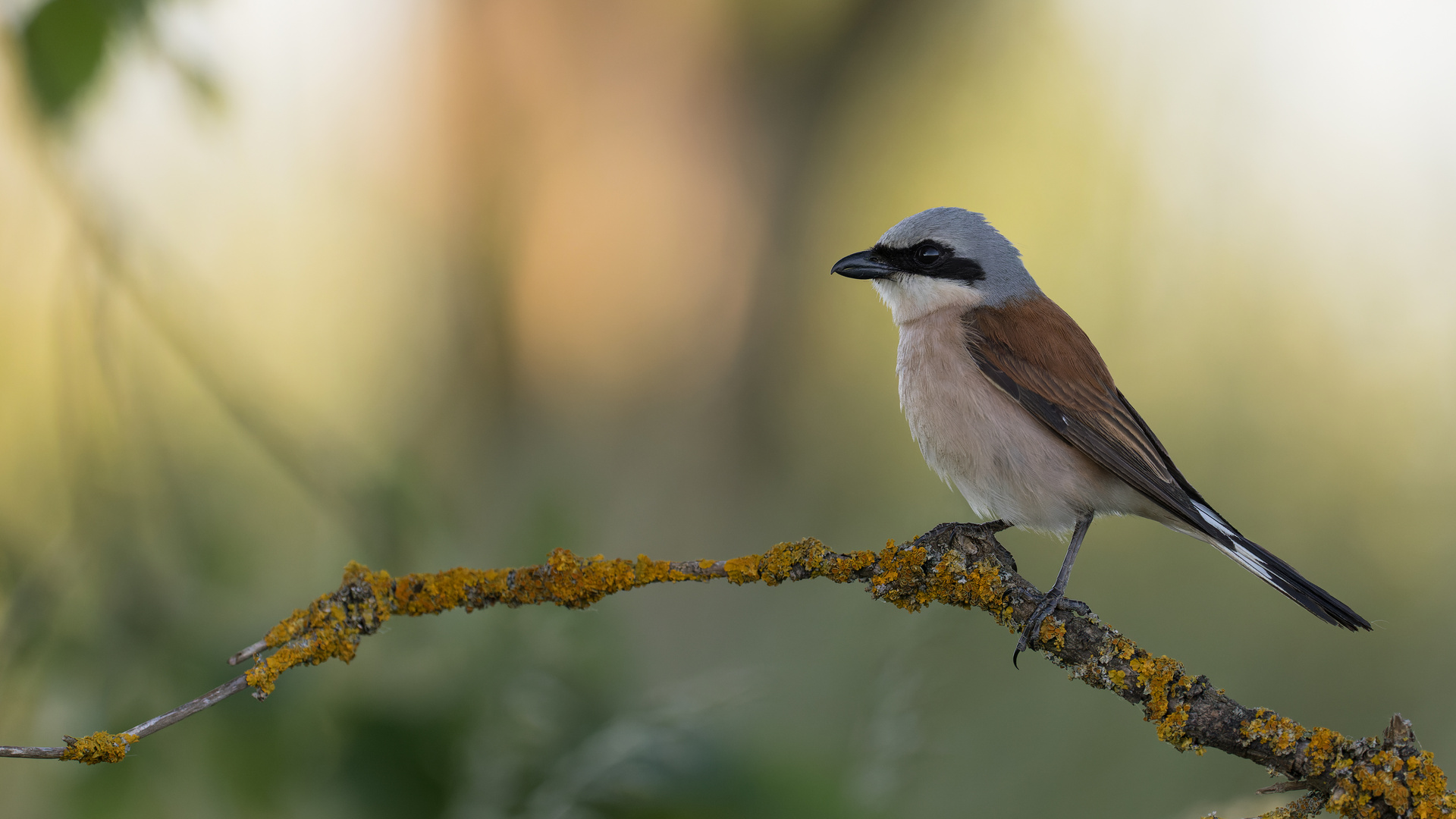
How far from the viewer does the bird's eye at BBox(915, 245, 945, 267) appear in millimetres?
2035

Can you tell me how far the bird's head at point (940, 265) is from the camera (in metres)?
2.02

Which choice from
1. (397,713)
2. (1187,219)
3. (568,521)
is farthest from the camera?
(1187,219)

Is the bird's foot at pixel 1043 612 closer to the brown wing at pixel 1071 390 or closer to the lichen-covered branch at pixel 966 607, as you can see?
the lichen-covered branch at pixel 966 607

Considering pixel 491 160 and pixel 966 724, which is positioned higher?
pixel 491 160

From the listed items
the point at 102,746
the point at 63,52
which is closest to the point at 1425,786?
the point at 102,746

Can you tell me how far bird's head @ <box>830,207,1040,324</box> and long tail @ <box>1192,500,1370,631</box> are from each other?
0.64m

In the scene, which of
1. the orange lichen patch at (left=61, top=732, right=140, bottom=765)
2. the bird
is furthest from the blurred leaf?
the bird

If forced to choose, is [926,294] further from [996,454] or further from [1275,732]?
[1275,732]

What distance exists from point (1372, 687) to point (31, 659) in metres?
3.28

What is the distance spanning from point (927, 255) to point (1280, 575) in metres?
0.93

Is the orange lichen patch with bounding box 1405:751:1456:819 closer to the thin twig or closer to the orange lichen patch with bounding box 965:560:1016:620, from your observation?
the orange lichen patch with bounding box 965:560:1016:620

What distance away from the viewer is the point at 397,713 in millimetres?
1598

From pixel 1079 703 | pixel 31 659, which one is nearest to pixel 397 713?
pixel 31 659

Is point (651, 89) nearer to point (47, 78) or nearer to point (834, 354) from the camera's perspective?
point (834, 354)
